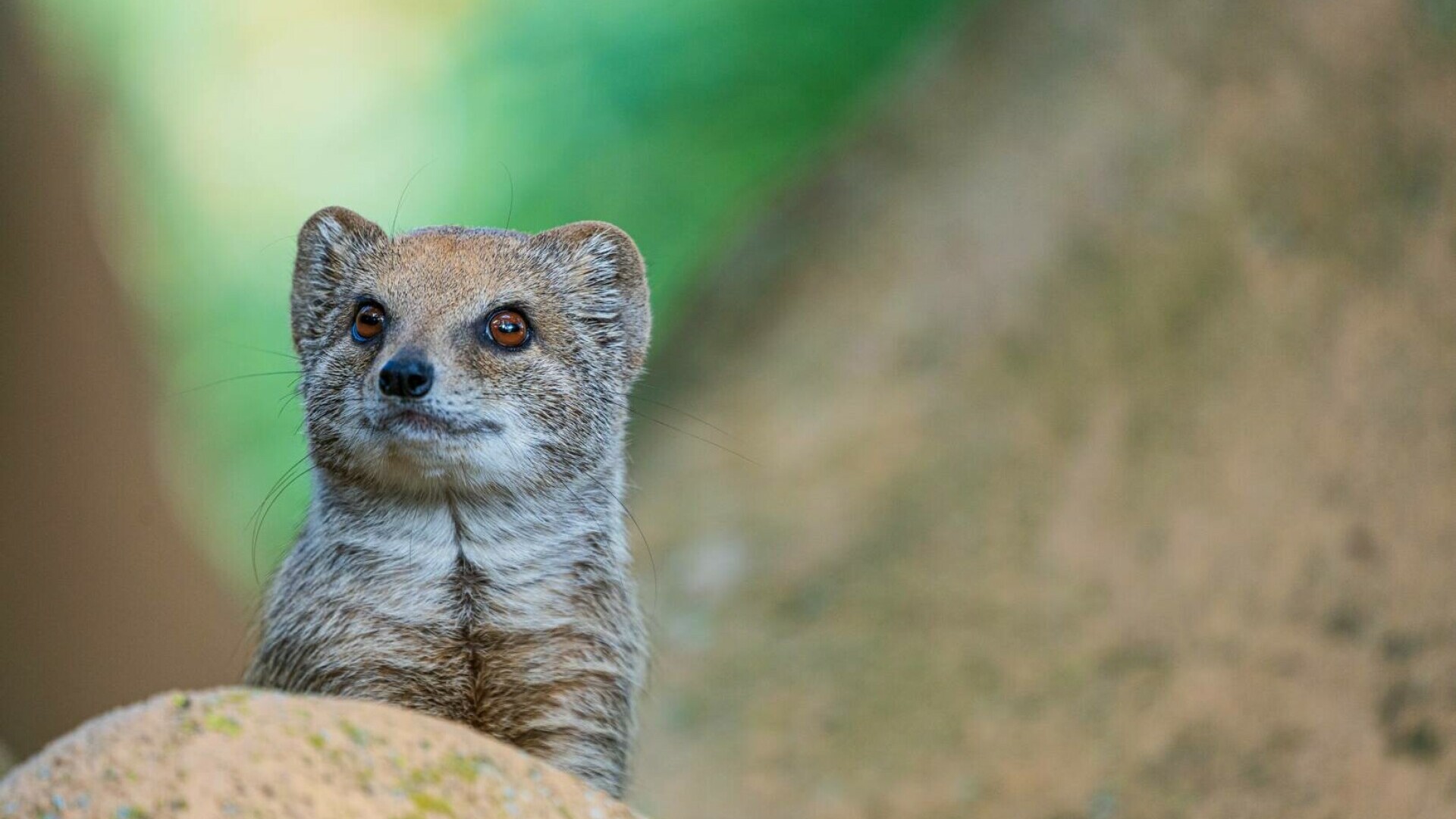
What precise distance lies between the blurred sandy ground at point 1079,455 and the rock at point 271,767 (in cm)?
412

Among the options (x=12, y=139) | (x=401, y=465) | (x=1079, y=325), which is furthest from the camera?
(x=12, y=139)

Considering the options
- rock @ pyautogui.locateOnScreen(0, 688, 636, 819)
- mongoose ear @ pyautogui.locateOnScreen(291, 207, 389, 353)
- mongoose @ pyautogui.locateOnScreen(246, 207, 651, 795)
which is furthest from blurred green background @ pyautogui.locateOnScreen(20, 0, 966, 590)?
rock @ pyautogui.locateOnScreen(0, 688, 636, 819)

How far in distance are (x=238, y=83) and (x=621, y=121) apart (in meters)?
2.69

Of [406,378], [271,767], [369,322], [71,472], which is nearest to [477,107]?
[71,472]

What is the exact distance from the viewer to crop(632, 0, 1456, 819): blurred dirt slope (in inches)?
263

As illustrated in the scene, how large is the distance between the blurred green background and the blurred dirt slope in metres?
0.79

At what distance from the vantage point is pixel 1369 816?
566 centimetres

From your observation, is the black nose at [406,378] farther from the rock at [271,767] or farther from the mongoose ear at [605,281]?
the rock at [271,767]

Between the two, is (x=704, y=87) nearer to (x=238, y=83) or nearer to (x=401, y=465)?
(x=238, y=83)

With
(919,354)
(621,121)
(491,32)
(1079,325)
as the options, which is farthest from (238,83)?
(1079,325)

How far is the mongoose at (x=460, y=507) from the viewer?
377 centimetres

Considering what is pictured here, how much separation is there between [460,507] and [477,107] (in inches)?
256

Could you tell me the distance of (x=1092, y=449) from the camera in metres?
7.98

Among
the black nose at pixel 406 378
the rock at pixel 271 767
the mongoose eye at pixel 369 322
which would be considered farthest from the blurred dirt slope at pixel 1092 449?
the rock at pixel 271 767
